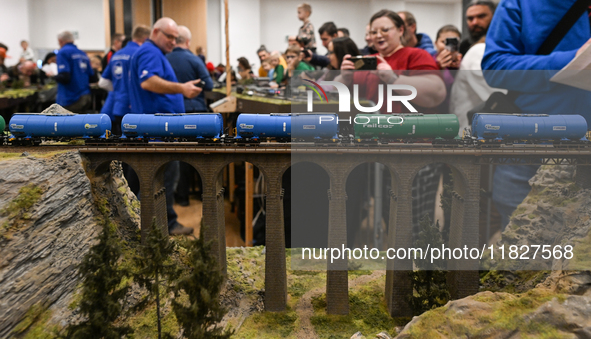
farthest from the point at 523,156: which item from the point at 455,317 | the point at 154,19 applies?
the point at 154,19

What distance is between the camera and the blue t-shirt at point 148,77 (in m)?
22.6

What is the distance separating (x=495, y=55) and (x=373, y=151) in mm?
5916

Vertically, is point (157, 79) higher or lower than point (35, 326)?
higher

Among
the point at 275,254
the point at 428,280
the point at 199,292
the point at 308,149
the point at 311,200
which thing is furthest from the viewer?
the point at 311,200

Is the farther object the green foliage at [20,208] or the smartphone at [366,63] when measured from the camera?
the smartphone at [366,63]

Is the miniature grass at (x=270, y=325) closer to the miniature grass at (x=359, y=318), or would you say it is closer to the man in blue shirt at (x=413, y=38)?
Result: the miniature grass at (x=359, y=318)

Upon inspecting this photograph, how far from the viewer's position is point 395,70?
1908cm

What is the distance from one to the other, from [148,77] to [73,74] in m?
10.4

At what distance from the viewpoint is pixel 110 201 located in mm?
21688

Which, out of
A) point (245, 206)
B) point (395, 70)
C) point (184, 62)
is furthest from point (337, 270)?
point (184, 62)

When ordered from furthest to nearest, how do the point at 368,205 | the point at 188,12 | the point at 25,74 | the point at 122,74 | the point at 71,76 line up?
the point at 25,74 < the point at 368,205 < the point at 71,76 < the point at 188,12 < the point at 122,74

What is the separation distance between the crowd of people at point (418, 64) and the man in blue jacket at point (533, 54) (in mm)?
33

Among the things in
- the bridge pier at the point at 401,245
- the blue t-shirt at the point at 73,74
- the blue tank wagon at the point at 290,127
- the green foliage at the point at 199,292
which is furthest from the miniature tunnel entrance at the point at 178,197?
the bridge pier at the point at 401,245

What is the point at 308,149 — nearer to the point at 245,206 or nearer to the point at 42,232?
the point at 42,232
